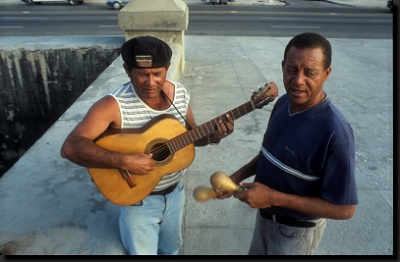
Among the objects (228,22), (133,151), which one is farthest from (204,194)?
(228,22)

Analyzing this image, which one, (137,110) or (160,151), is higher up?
(137,110)

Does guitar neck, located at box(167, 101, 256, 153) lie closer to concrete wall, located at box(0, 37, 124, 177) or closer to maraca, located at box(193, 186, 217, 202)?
maraca, located at box(193, 186, 217, 202)

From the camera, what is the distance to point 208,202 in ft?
10.3

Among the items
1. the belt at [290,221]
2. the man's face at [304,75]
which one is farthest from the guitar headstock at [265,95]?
the belt at [290,221]

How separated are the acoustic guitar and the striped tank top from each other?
0.10 ft

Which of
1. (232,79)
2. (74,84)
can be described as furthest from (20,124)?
(232,79)

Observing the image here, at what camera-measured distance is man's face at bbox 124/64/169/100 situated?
1918mm

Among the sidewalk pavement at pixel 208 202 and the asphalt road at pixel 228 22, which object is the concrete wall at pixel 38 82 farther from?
the asphalt road at pixel 228 22

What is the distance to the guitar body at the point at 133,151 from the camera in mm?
2002

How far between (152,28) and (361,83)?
414 cm

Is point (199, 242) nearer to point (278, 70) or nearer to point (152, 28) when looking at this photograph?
point (152, 28)

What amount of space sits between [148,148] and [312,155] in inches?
40.3

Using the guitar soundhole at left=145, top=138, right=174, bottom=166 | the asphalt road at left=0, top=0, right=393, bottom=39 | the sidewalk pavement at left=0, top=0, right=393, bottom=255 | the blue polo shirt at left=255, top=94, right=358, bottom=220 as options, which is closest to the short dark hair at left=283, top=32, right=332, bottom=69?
the blue polo shirt at left=255, top=94, right=358, bottom=220

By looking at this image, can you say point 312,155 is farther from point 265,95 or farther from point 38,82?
point 38,82
